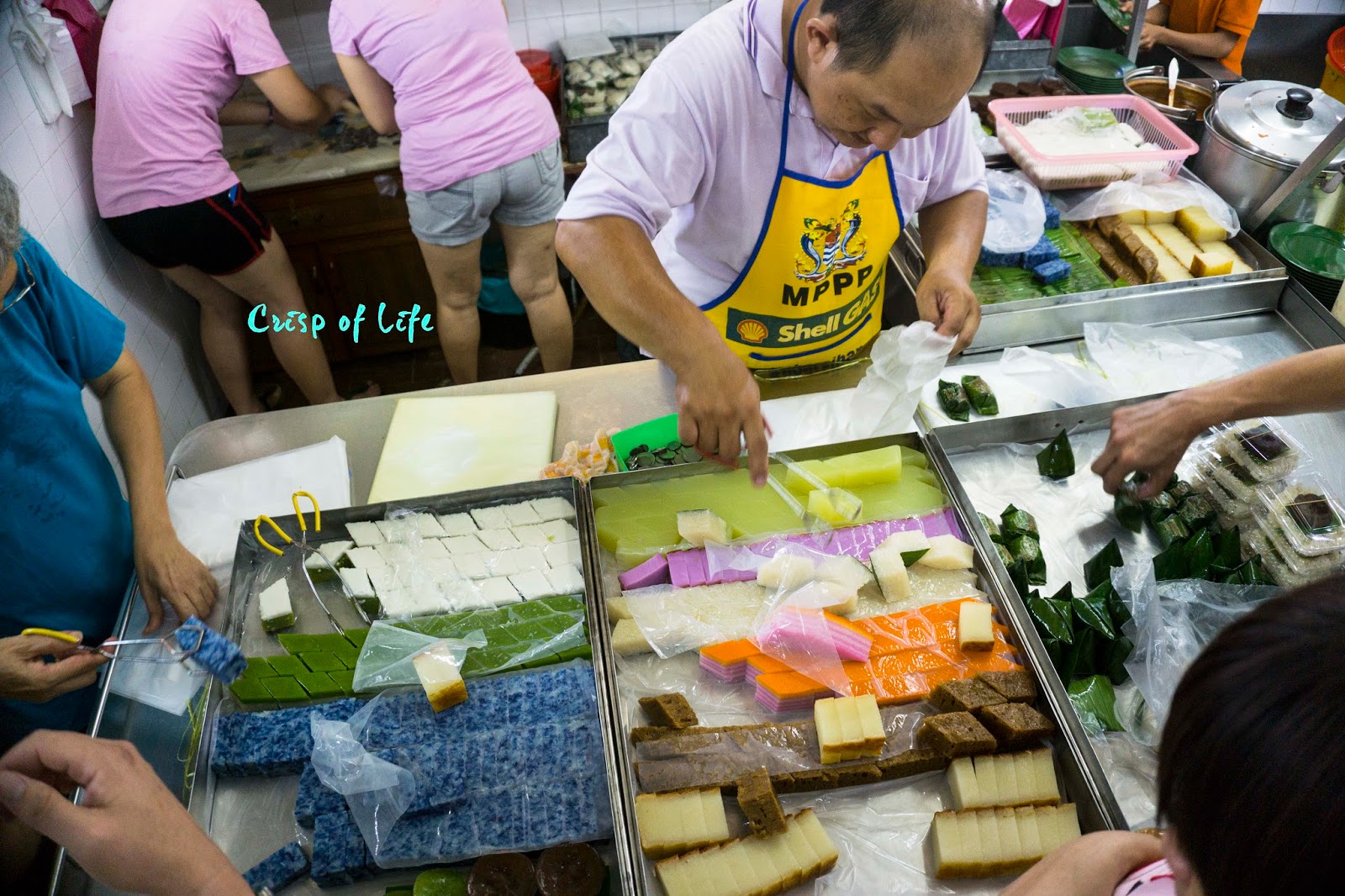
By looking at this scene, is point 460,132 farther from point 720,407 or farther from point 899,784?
point 899,784

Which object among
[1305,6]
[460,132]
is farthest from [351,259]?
[1305,6]

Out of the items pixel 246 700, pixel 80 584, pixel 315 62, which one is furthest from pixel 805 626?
pixel 315 62

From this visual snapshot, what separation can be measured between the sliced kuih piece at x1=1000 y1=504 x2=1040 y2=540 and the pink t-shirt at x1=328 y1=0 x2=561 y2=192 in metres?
2.62

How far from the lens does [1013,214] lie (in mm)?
3016

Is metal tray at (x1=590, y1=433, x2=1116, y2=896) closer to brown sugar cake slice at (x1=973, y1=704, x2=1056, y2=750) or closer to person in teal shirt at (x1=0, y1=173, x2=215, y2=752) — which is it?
brown sugar cake slice at (x1=973, y1=704, x2=1056, y2=750)

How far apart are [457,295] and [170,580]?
7.97 feet

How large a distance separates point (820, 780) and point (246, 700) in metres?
1.15

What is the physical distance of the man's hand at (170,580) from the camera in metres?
1.88

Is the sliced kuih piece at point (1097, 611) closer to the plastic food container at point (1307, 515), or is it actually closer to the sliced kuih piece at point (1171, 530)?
the sliced kuih piece at point (1171, 530)

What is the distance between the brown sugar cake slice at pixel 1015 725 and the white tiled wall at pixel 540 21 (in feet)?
15.5

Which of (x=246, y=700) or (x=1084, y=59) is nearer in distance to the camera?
(x=246, y=700)

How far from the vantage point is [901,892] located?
1.48 metres

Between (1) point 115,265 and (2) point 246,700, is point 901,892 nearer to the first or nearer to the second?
(2) point 246,700

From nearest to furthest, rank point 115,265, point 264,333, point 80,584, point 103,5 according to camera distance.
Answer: point 80,584 → point 115,265 → point 103,5 → point 264,333
